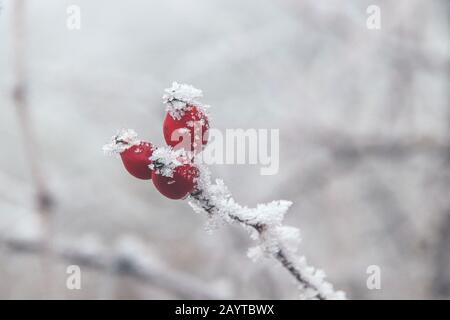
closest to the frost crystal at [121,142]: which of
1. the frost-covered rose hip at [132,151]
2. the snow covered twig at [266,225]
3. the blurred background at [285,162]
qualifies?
the frost-covered rose hip at [132,151]

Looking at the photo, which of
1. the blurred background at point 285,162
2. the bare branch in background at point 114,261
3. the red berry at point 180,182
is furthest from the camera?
the blurred background at point 285,162

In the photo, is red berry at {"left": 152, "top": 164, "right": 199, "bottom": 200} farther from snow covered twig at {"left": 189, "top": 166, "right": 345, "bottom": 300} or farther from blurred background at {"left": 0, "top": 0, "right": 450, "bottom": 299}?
blurred background at {"left": 0, "top": 0, "right": 450, "bottom": 299}

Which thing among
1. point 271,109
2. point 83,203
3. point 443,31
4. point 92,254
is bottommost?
point 92,254

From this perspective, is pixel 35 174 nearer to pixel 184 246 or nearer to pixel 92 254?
pixel 92 254

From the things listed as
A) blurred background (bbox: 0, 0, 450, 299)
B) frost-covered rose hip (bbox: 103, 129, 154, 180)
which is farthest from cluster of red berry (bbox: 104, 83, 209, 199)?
blurred background (bbox: 0, 0, 450, 299)

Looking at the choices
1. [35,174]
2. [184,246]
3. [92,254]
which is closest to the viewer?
[35,174]

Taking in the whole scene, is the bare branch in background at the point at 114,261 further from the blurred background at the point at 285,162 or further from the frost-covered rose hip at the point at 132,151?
the frost-covered rose hip at the point at 132,151

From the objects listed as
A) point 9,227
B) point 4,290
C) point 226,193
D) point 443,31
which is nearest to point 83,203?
point 4,290

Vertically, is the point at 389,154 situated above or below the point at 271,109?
below
